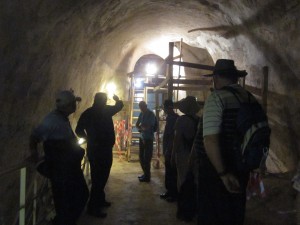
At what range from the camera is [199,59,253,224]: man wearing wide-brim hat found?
246cm

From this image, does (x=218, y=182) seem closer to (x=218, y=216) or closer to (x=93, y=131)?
(x=218, y=216)

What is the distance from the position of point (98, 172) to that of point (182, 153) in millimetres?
1377

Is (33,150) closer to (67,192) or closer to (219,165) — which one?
(67,192)

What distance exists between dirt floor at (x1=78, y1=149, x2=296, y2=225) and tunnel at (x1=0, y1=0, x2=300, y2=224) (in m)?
1.02

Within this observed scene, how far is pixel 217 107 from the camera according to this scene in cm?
256

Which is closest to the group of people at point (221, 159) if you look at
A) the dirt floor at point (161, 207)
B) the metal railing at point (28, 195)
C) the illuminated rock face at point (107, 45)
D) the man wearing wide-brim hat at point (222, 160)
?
the man wearing wide-brim hat at point (222, 160)

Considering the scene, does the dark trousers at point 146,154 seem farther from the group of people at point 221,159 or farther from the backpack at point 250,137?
the backpack at point 250,137

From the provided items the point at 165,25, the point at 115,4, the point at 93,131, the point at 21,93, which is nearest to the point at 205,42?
the point at 165,25

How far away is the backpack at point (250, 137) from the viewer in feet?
7.97

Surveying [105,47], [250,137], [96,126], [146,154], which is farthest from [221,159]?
[105,47]

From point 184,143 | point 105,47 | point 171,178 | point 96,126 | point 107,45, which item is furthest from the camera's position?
point 107,45

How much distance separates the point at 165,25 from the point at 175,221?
6181 millimetres

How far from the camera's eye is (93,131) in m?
5.05

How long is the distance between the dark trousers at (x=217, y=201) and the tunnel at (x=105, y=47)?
177cm
